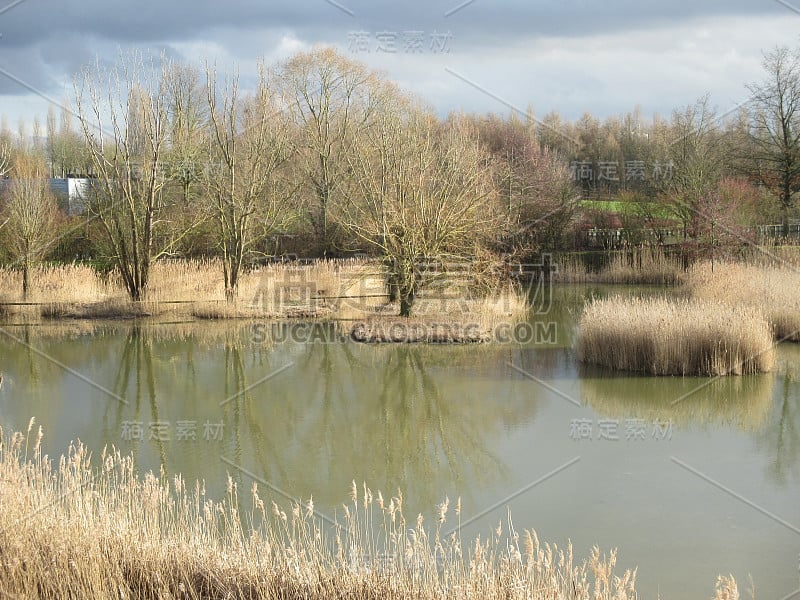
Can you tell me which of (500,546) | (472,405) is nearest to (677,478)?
(500,546)

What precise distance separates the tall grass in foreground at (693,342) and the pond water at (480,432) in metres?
0.28

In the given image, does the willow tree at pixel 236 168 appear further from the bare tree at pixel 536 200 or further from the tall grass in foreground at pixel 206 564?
the tall grass in foreground at pixel 206 564

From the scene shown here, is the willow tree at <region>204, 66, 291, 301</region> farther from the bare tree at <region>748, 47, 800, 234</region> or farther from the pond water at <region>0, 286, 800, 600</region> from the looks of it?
the bare tree at <region>748, 47, 800, 234</region>

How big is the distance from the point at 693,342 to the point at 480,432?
3.59 metres

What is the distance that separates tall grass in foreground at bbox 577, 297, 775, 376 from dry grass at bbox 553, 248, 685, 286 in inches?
405

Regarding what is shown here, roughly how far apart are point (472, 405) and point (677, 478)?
2.80 m

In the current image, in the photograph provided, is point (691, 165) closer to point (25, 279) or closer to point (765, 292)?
point (765, 292)

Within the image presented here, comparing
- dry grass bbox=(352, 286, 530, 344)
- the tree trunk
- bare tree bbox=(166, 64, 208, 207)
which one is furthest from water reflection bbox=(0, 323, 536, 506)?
bare tree bbox=(166, 64, 208, 207)

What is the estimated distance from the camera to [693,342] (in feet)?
32.8

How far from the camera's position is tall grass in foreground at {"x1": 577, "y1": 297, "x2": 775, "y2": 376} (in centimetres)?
995

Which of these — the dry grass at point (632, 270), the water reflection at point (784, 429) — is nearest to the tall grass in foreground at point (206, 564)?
the water reflection at point (784, 429)

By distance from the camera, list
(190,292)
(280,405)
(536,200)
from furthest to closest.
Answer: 1. (536,200)
2. (190,292)
3. (280,405)

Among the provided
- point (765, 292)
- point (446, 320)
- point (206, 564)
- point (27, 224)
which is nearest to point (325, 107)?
point (27, 224)

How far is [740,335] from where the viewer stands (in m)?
9.99
